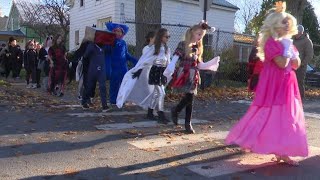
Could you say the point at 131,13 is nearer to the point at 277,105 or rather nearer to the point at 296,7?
the point at 296,7

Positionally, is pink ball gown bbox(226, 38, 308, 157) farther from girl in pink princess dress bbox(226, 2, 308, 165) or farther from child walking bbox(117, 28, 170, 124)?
child walking bbox(117, 28, 170, 124)

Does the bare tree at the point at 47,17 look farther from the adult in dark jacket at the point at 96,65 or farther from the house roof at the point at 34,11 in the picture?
the adult in dark jacket at the point at 96,65

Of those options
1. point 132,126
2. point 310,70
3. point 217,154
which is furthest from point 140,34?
point 310,70

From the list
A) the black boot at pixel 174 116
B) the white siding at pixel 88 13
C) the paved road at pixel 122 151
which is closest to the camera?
the paved road at pixel 122 151

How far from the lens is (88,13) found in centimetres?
2936

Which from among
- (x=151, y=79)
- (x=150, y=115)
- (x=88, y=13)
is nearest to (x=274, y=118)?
(x=151, y=79)

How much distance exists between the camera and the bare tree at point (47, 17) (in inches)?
1596

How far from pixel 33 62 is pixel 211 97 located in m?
6.16

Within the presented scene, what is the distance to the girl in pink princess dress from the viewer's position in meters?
5.60

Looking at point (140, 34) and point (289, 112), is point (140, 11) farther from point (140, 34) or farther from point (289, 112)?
point (289, 112)

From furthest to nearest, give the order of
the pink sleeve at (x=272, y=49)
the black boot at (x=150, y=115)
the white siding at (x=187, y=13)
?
the white siding at (x=187, y=13) < the black boot at (x=150, y=115) < the pink sleeve at (x=272, y=49)

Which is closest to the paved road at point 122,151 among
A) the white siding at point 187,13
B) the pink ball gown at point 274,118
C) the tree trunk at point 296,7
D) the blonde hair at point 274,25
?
the pink ball gown at point 274,118

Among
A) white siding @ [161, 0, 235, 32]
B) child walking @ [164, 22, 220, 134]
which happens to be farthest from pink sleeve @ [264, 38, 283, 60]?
white siding @ [161, 0, 235, 32]

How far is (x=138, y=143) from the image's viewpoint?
270 inches
